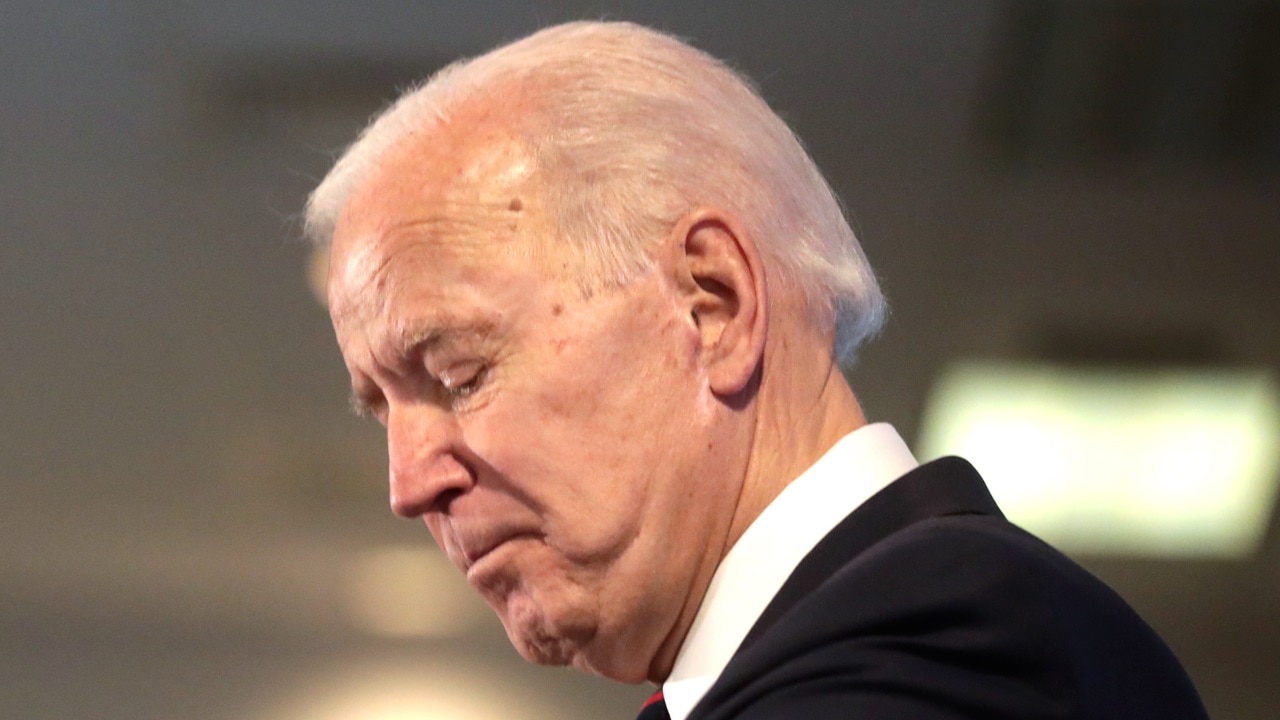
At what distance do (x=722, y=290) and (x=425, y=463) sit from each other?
210 millimetres

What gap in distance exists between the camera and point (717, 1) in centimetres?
183

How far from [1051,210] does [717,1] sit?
0.52 metres

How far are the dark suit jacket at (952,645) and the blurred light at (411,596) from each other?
1.17 meters

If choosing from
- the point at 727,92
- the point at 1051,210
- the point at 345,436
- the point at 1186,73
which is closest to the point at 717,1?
the point at 1051,210

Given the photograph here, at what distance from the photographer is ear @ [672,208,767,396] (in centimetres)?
82

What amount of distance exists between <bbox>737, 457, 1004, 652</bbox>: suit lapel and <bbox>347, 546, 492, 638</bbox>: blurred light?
3.68 feet

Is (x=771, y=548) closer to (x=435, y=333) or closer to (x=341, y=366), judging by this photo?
(x=435, y=333)

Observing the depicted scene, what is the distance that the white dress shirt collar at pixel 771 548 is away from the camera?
0.81m

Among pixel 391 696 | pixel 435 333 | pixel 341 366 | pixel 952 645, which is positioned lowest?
pixel 952 645

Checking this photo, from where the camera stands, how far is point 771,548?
82cm

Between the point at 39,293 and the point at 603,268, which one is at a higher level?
the point at 39,293

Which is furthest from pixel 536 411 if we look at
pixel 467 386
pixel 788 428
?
pixel 788 428

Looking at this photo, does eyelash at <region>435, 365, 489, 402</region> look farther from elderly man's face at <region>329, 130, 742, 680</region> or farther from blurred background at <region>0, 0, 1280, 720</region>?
blurred background at <region>0, 0, 1280, 720</region>

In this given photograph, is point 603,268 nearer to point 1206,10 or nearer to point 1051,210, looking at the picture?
point 1051,210
